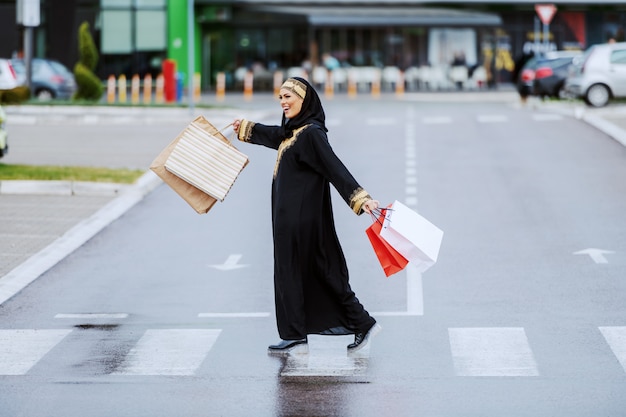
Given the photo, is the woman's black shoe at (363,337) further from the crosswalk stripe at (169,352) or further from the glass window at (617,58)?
the glass window at (617,58)

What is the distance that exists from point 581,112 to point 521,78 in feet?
31.1

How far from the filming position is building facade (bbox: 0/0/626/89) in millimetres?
51469

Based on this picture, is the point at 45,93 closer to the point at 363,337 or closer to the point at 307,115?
the point at 307,115

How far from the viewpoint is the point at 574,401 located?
7.69 m

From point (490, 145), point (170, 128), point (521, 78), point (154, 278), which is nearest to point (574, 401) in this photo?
point (154, 278)

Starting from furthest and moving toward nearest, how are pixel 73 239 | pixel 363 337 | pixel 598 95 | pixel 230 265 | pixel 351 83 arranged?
pixel 351 83, pixel 598 95, pixel 73 239, pixel 230 265, pixel 363 337

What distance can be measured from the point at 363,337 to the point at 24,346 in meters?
2.20

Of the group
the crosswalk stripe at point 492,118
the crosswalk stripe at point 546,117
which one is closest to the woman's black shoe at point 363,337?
the crosswalk stripe at point 546,117

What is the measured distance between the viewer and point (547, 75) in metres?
37.7

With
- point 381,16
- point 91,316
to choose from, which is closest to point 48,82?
point 381,16

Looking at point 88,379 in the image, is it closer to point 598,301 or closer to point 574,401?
point 574,401

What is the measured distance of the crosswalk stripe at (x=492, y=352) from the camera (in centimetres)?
848

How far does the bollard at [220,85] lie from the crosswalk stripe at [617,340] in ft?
119

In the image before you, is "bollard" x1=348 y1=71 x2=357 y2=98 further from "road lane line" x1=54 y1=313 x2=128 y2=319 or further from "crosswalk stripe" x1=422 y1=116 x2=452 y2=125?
"road lane line" x1=54 y1=313 x2=128 y2=319
